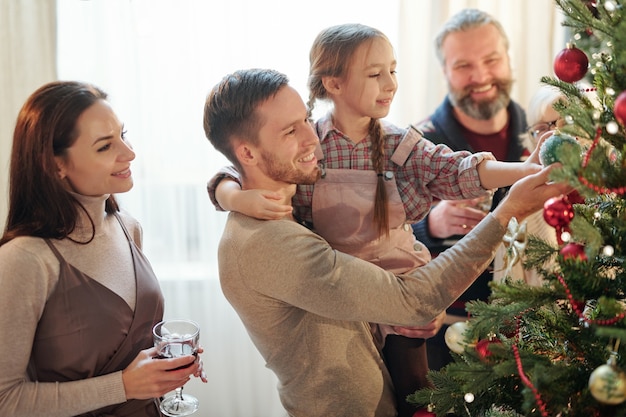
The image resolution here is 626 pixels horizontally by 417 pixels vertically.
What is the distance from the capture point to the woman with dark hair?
1495 mm

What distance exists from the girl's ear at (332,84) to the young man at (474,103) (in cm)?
77

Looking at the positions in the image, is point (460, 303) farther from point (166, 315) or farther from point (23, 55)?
point (23, 55)

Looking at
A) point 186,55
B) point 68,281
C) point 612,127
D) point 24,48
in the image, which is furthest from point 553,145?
point 24,48

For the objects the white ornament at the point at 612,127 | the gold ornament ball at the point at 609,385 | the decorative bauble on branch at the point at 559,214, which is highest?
the white ornament at the point at 612,127

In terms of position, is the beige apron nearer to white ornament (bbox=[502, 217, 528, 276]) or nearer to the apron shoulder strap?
the apron shoulder strap

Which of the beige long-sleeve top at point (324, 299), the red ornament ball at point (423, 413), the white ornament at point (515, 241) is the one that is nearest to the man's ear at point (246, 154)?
the beige long-sleeve top at point (324, 299)

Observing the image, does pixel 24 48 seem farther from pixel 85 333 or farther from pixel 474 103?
pixel 474 103

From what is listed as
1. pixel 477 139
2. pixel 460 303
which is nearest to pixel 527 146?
pixel 477 139

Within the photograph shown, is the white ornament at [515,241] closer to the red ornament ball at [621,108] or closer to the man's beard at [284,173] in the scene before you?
the red ornament ball at [621,108]

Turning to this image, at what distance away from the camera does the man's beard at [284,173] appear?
1590 millimetres

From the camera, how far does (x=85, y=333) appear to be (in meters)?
1.57

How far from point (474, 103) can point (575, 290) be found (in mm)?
1459

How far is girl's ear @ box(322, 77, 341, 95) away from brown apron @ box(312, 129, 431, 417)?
20 cm

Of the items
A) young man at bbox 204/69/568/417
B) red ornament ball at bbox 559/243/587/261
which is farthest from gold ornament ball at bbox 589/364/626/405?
young man at bbox 204/69/568/417
